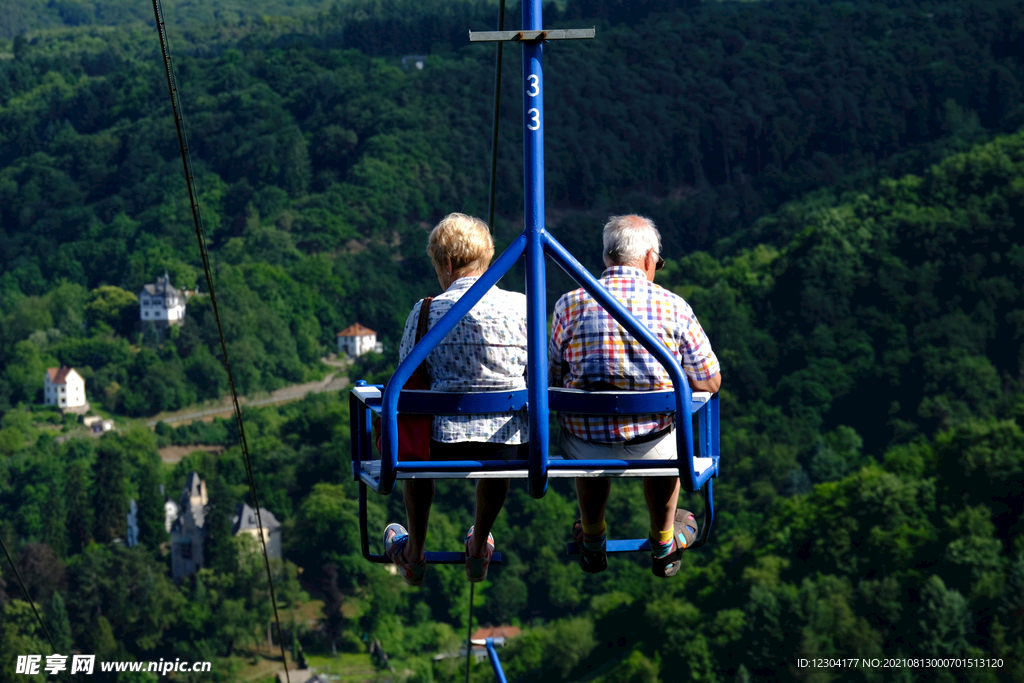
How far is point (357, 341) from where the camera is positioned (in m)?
114

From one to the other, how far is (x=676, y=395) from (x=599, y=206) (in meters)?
130

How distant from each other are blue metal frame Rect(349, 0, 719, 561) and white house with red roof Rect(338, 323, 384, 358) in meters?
109

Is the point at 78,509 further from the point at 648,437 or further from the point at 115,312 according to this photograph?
the point at 648,437

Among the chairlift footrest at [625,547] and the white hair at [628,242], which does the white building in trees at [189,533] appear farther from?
the white hair at [628,242]

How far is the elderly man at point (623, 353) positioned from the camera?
439 cm

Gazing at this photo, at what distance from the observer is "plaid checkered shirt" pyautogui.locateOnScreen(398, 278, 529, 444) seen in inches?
170

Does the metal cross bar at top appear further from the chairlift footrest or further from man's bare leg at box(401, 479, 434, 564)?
the chairlift footrest

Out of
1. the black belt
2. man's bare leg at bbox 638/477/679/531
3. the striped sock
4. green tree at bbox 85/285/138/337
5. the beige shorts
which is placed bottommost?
green tree at bbox 85/285/138/337

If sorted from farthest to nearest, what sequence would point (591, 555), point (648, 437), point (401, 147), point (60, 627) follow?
point (401, 147), point (60, 627), point (591, 555), point (648, 437)

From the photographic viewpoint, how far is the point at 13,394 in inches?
4193

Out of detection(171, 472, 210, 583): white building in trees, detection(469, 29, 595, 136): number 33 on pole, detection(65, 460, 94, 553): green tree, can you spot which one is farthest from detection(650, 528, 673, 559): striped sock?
detection(65, 460, 94, 553): green tree

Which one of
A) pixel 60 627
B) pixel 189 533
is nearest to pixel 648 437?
pixel 60 627
